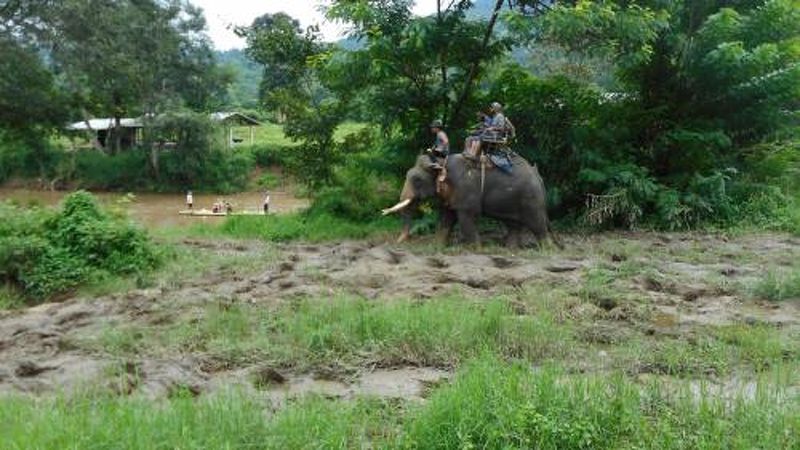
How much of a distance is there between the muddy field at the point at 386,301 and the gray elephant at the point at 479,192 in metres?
0.56

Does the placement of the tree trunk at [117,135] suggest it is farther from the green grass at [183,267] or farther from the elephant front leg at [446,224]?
the elephant front leg at [446,224]

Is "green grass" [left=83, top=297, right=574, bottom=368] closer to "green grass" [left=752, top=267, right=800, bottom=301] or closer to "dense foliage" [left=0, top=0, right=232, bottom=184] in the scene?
"green grass" [left=752, top=267, right=800, bottom=301]

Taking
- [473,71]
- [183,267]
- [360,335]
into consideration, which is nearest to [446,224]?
[473,71]

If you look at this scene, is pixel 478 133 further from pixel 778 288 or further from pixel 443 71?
pixel 778 288

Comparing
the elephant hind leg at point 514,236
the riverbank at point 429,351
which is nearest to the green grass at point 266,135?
the elephant hind leg at point 514,236

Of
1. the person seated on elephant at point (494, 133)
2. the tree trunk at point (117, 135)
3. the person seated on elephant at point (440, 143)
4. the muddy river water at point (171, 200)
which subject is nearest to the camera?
the person seated on elephant at point (494, 133)

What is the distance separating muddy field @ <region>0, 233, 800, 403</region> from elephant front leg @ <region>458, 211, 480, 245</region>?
37 cm

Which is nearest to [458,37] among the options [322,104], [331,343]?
[322,104]

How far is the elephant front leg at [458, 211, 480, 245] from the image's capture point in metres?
11.0

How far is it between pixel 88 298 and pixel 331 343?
3744mm

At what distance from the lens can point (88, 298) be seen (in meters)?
8.62

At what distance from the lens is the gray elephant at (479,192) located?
36.0ft

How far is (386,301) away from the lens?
7.43 meters

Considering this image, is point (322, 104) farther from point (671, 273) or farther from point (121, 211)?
point (671, 273)
